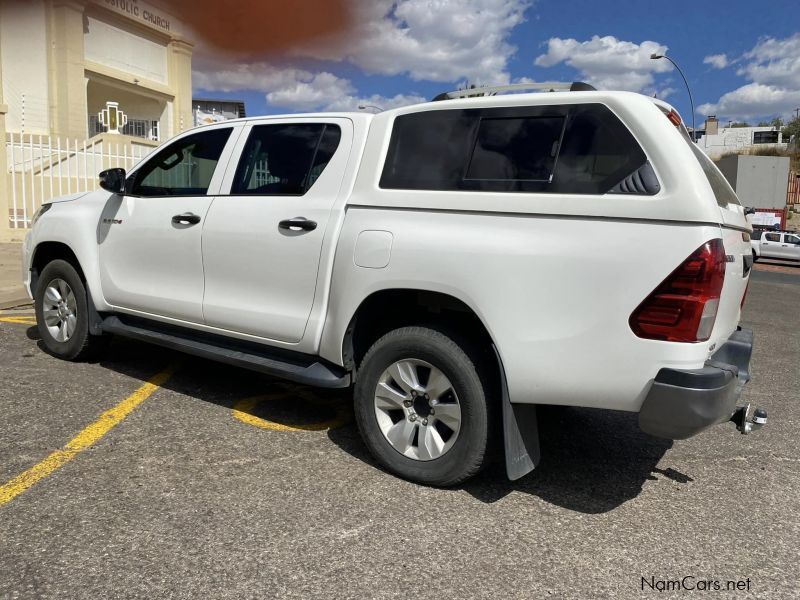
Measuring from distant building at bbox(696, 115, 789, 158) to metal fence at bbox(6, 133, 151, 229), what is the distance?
7299 cm

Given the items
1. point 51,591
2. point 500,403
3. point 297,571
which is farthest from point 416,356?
point 51,591

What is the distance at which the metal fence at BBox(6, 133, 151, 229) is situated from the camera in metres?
13.2

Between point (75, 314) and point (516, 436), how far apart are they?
3.83 meters

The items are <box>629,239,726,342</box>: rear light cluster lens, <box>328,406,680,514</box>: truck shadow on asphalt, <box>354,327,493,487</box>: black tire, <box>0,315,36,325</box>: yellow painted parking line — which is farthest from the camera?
<box>0,315,36,325</box>: yellow painted parking line

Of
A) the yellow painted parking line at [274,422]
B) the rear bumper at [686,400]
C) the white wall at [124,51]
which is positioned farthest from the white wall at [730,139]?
the rear bumper at [686,400]

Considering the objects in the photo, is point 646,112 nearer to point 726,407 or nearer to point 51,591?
point 726,407

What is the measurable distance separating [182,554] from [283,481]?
2.52 ft

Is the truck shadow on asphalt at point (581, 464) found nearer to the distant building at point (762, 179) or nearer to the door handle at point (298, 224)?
the door handle at point (298, 224)

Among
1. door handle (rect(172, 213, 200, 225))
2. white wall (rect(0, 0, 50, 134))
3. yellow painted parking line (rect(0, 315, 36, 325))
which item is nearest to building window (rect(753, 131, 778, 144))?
white wall (rect(0, 0, 50, 134))

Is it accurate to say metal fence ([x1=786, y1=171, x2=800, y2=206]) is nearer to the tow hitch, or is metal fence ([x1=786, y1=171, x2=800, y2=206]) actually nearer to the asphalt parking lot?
the asphalt parking lot

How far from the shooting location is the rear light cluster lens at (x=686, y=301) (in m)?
2.64

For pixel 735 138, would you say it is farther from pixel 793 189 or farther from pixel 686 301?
pixel 686 301

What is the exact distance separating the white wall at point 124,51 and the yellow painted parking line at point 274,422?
24121mm

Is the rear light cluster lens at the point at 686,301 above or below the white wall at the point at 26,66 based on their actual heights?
below
